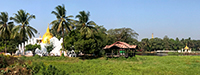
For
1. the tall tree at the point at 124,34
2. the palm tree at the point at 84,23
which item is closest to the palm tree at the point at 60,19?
the palm tree at the point at 84,23

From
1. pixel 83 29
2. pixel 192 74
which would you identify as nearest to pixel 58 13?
pixel 83 29

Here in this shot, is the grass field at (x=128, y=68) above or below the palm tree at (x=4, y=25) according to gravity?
below

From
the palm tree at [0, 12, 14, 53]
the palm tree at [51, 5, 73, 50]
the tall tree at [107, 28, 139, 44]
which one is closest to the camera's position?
the palm tree at [51, 5, 73, 50]

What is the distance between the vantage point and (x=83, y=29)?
31.5 meters

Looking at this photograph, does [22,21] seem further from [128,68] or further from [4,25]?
[128,68]

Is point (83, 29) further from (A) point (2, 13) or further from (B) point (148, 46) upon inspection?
(B) point (148, 46)

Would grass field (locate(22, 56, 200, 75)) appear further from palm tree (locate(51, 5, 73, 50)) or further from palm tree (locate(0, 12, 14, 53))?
palm tree (locate(0, 12, 14, 53))

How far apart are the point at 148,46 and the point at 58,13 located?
174ft

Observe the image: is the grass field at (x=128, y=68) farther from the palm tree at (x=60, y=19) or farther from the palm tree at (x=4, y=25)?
the palm tree at (x=4, y=25)

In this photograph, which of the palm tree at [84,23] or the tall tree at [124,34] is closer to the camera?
the palm tree at [84,23]

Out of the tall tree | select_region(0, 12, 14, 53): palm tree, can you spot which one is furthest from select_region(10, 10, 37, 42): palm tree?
the tall tree

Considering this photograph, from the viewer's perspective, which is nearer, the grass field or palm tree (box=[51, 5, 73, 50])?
the grass field

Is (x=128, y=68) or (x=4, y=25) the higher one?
(x=4, y=25)

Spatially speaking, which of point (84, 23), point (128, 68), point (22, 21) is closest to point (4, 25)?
point (22, 21)
